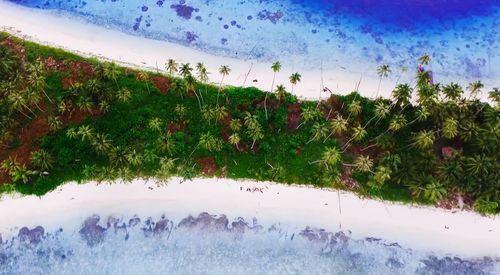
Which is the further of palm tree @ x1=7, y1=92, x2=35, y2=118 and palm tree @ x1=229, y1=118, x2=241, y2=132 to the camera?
palm tree @ x1=229, y1=118, x2=241, y2=132

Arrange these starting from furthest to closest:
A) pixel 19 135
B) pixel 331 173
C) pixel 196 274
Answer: pixel 19 135, pixel 331 173, pixel 196 274

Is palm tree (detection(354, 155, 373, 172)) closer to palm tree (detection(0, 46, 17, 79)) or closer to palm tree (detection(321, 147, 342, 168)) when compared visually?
palm tree (detection(321, 147, 342, 168))

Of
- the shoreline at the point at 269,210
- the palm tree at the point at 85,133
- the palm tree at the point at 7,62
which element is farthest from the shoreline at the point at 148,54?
the shoreline at the point at 269,210

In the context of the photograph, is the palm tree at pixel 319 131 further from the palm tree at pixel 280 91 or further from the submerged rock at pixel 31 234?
the submerged rock at pixel 31 234

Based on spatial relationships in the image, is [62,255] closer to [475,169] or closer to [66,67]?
[66,67]

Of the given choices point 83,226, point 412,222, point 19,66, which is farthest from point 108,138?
point 412,222

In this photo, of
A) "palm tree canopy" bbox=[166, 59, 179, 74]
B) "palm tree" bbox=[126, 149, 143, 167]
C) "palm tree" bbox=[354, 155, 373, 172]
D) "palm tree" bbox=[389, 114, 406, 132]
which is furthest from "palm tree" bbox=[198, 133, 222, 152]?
"palm tree" bbox=[389, 114, 406, 132]

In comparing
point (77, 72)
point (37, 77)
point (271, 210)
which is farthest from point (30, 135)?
point (271, 210)
